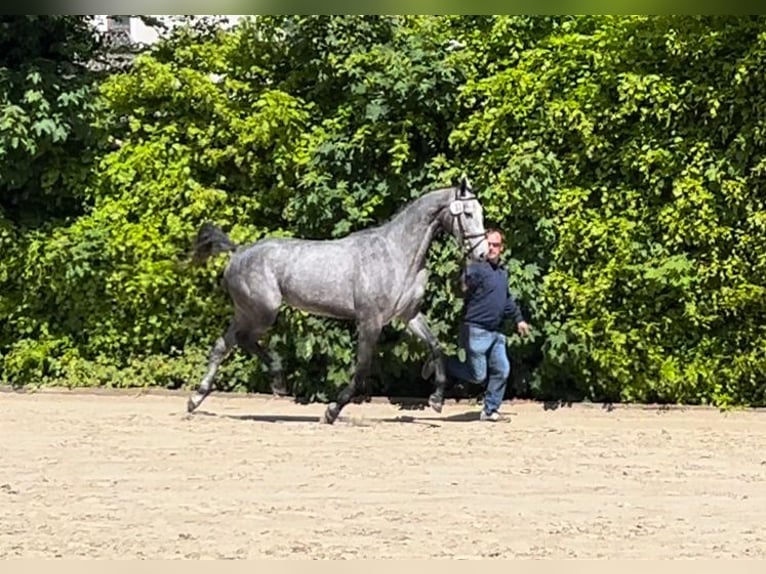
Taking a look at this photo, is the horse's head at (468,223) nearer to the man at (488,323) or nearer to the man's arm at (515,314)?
the man at (488,323)

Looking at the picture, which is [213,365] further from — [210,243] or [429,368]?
[429,368]

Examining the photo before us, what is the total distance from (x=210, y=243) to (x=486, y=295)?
98.0 inches

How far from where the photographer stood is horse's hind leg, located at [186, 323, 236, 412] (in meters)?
10.9

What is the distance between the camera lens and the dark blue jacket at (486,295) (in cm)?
1082

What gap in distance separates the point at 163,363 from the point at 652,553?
7510 mm

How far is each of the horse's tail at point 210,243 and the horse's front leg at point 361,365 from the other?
156 centimetres

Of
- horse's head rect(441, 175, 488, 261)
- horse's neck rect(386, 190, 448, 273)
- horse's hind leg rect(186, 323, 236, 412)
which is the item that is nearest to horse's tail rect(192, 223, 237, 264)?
horse's hind leg rect(186, 323, 236, 412)

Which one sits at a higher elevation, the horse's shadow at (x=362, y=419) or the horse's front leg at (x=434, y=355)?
the horse's front leg at (x=434, y=355)

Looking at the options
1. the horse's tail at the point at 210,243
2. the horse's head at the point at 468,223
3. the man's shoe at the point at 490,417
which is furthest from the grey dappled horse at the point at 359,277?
the man's shoe at the point at 490,417

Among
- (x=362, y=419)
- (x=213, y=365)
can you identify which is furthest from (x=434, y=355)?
(x=213, y=365)

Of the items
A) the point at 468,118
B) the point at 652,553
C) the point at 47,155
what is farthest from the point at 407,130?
the point at 652,553

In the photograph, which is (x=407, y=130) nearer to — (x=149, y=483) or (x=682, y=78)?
(x=682, y=78)

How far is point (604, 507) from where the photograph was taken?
741 centimetres

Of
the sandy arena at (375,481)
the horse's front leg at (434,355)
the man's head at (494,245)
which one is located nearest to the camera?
the sandy arena at (375,481)
